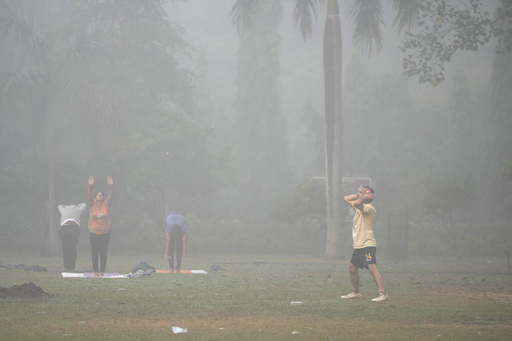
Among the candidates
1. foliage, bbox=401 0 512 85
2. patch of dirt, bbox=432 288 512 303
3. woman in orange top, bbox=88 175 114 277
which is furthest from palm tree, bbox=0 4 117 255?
patch of dirt, bbox=432 288 512 303

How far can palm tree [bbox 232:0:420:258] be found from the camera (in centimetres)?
3109

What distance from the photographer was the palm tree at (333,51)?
31.1 meters

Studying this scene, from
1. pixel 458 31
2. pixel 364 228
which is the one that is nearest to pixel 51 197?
pixel 458 31

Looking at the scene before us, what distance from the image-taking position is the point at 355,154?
202 ft

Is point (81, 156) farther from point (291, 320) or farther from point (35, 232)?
point (291, 320)

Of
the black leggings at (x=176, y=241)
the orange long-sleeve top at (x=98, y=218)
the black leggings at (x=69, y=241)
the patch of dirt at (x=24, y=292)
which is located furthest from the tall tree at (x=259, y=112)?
the patch of dirt at (x=24, y=292)

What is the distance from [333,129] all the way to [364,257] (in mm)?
21289

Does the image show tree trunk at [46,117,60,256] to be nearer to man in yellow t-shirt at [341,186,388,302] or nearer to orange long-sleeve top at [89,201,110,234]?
orange long-sleeve top at [89,201,110,234]

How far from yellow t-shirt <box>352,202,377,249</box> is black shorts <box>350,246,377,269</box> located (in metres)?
0.07

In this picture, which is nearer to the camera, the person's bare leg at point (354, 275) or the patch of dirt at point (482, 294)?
the person's bare leg at point (354, 275)

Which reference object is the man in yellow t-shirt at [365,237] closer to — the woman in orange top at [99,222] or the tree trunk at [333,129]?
the woman in orange top at [99,222]

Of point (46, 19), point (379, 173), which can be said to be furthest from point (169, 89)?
point (379, 173)

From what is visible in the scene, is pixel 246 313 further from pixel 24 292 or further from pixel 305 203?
pixel 305 203

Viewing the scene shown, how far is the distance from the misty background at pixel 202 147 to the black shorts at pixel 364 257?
11.5 meters
